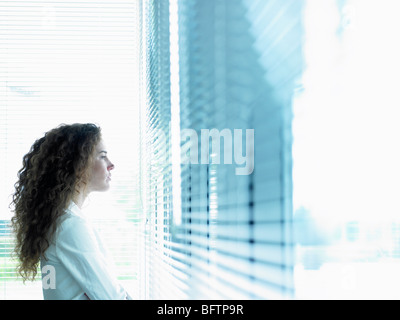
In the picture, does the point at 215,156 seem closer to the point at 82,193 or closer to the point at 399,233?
the point at 399,233

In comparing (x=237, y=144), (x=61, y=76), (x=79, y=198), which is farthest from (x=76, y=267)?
(x=61, y=76)

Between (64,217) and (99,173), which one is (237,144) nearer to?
(64,217)

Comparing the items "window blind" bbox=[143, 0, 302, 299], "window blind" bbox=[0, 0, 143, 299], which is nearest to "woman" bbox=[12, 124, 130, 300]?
"window blind" bbox=[143, 0, 302, 299]

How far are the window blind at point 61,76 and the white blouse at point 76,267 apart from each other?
1.16 metres

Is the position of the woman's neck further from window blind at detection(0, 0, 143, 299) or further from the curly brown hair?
window blind at detection(0, 0, 143, 299)

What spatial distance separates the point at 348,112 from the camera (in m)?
0.65

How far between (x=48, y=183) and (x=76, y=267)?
0.28 metres

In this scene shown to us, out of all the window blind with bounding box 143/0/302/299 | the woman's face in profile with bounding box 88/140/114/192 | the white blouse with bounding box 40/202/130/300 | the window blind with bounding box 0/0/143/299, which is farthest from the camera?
the window blind with bounding box 0/0/143/299

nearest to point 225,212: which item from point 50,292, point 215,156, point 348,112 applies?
point 215,156

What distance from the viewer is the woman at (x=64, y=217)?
47.5 inches

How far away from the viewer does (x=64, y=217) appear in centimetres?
126

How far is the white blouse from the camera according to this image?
47.1 inches

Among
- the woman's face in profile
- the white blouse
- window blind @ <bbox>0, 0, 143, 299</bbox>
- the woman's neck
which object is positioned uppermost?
window blind @ <bbox>0, 0, 143, 299</bbox>

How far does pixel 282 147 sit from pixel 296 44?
143 millimetres
